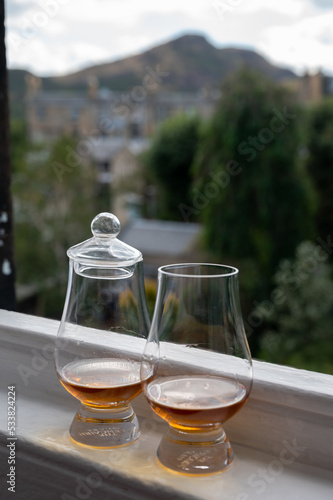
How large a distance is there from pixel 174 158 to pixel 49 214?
2.23 metres

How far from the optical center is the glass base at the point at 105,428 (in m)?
0.41

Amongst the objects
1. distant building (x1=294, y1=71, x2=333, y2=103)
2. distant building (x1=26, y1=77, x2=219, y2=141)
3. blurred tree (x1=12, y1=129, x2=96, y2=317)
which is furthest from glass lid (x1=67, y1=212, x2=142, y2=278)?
distant building (x1=26, y1=77, x2=219, y2=141)

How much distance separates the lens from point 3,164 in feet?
2.17

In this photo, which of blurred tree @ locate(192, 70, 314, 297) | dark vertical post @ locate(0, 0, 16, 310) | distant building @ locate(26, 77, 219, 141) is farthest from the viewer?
distant building @ locate(26, 77, 219, 141)

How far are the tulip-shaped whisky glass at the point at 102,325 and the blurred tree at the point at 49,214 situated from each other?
8.06 metres

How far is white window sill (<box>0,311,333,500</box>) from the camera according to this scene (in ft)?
1.19

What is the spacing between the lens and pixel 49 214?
29.1 ft

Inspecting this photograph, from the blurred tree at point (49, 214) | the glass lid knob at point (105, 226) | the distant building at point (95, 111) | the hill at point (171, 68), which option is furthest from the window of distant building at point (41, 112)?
the glass lid knob at point (105, 226)

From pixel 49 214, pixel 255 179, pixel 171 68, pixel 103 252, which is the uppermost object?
pixel 171 68

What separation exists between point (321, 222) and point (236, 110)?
7.10 feet

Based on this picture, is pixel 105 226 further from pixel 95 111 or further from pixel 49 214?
pixel 95 111

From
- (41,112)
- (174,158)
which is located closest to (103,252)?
(174,158)

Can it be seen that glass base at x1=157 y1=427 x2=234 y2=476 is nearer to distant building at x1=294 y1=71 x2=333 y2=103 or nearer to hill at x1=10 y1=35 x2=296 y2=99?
distant building at x1=294 y1=71 x2=333 y2=103

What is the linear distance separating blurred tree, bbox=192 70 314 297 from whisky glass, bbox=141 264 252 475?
7.10 meters
